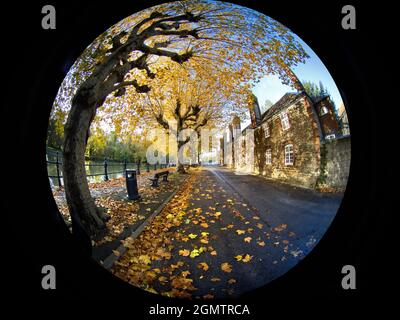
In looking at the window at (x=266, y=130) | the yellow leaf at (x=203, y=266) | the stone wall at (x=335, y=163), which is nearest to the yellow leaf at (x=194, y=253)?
the yellow leaf at (x=203, y=266)

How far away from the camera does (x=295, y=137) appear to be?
2.09 meters

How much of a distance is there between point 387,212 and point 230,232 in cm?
207

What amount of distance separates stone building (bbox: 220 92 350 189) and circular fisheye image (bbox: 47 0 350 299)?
0.05 ft

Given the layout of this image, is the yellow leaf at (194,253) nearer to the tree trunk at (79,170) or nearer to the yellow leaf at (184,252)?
the yellow leaf at (184,252)

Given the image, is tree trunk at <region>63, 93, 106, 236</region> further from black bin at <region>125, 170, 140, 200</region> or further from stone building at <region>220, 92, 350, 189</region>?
stone building at <region>220, 92, 350, 189</region>

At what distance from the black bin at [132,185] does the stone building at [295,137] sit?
125 inches

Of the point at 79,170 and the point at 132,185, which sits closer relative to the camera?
the point at 79,170

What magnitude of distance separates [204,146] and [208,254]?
2.24 m

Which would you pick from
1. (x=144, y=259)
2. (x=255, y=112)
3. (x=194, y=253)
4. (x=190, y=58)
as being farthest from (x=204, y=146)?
(x=144, y=259)

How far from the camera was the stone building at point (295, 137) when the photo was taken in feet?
5.94

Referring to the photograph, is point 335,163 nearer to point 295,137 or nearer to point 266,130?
point 295,137

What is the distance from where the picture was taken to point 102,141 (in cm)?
302
